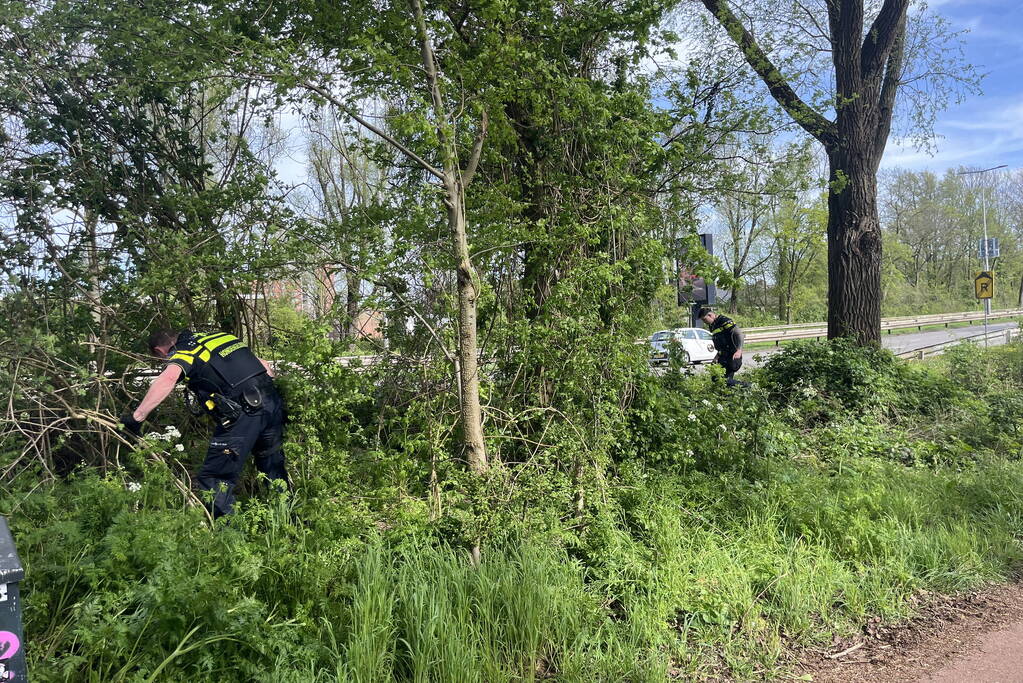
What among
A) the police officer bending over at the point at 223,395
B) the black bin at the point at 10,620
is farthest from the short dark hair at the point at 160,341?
the black bin at the point at 10,620

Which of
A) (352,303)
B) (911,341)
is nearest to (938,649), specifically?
(352,303)

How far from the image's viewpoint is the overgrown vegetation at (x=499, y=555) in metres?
3.03

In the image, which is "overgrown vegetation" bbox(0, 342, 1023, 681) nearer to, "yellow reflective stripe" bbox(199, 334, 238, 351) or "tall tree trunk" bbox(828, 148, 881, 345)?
"yellow reflective stripe" bbox(199, 334, 238, 351)

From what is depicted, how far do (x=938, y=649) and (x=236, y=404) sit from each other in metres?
4.56

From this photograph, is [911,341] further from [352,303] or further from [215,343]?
[215,343]

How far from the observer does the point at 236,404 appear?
4918 millimetres

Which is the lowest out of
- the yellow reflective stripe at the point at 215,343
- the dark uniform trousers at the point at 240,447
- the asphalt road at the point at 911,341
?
the asphalt road at the point at 911,341

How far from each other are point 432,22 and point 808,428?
5986mm

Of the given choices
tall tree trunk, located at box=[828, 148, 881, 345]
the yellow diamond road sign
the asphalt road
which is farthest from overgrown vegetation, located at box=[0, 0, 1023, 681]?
the yellow diamond road sign

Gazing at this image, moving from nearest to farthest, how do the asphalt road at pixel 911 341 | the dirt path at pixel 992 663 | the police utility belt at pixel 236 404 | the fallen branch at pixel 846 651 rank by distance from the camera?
the dirt path at pixel 992 663 < the fallen branch at pixel 846 651 < the police utility belt at pixel 236 404 < the asphalt road at pixel 911 341

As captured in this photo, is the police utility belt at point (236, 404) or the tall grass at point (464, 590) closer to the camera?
the tall grass at point (464, 590)

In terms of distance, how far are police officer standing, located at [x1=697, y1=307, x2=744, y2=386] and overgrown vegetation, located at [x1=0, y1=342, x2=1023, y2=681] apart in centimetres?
307

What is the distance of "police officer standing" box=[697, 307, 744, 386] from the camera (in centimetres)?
962

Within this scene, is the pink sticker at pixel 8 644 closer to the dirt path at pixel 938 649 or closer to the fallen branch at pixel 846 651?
the dirt path at pixel 938 649
